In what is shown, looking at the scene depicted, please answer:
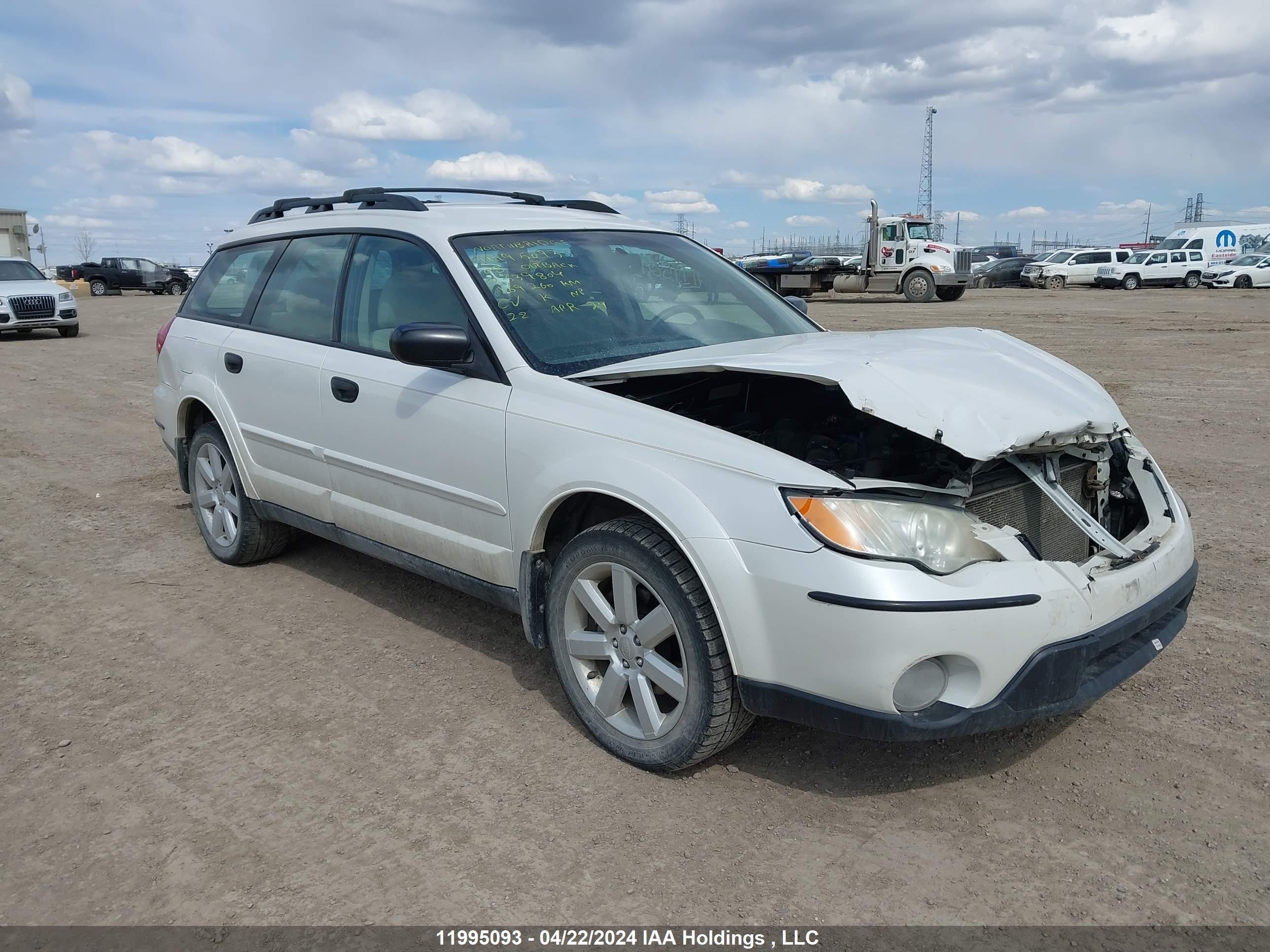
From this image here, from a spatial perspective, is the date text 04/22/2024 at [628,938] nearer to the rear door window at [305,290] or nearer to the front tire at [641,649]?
the front tire at [641,649]

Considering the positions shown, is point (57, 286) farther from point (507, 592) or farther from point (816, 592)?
point (816, 592)

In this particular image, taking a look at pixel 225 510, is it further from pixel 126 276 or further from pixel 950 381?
pixel 126 276

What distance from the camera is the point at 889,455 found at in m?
3.38

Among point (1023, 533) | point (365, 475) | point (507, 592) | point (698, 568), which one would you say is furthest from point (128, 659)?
point (1023, 533)

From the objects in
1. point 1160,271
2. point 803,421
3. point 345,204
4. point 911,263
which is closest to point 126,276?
point 911,263

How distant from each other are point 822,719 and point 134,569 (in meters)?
4.02

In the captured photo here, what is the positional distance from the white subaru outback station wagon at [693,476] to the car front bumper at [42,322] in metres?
17.7

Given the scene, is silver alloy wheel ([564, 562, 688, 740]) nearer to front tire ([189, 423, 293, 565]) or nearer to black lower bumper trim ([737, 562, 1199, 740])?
black lower bumper trim ([737, 562, 1199, 740])

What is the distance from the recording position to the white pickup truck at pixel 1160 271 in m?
36.7

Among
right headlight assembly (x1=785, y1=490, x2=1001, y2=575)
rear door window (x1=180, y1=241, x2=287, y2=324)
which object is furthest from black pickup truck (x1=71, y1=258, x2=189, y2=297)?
right headlight assembly (x1=785, y1=490, x2=1001, y2=575)

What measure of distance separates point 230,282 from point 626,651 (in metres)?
3.27

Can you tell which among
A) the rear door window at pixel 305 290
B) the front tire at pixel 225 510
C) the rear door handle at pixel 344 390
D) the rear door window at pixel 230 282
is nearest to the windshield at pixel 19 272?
the rear door window at pixel 230 282

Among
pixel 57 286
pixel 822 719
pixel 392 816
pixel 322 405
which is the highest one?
pixel 57 286

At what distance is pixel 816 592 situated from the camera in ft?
8.72
